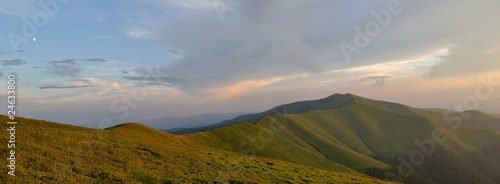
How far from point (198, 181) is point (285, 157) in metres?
93.7

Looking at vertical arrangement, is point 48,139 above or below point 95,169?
above

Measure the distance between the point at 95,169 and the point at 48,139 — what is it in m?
11.2

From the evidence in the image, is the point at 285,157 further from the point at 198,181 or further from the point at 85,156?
the point at 85,156

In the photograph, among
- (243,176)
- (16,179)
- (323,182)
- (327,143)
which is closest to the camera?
(16,179)

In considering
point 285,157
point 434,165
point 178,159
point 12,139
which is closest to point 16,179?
point 12,139

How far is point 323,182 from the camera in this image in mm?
41250

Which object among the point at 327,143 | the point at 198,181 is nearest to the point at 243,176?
the point at 198,181

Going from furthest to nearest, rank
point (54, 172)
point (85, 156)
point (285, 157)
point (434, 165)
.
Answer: point (434, 165) < point (285, 157) < point (85, 156) < point (54, 172)

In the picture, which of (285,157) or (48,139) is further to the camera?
(285,157)

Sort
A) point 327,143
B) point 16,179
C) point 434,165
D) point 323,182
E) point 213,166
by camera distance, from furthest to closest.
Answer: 1. point 434,165
2. point 327,143
3. point 323,182
4. point 213,166
5. point 16,179

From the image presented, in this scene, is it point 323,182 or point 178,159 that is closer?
point 178,159

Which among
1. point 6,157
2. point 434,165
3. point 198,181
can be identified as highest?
point 6,157

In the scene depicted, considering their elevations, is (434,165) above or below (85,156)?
below

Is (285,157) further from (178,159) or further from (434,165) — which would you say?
(434,165)
